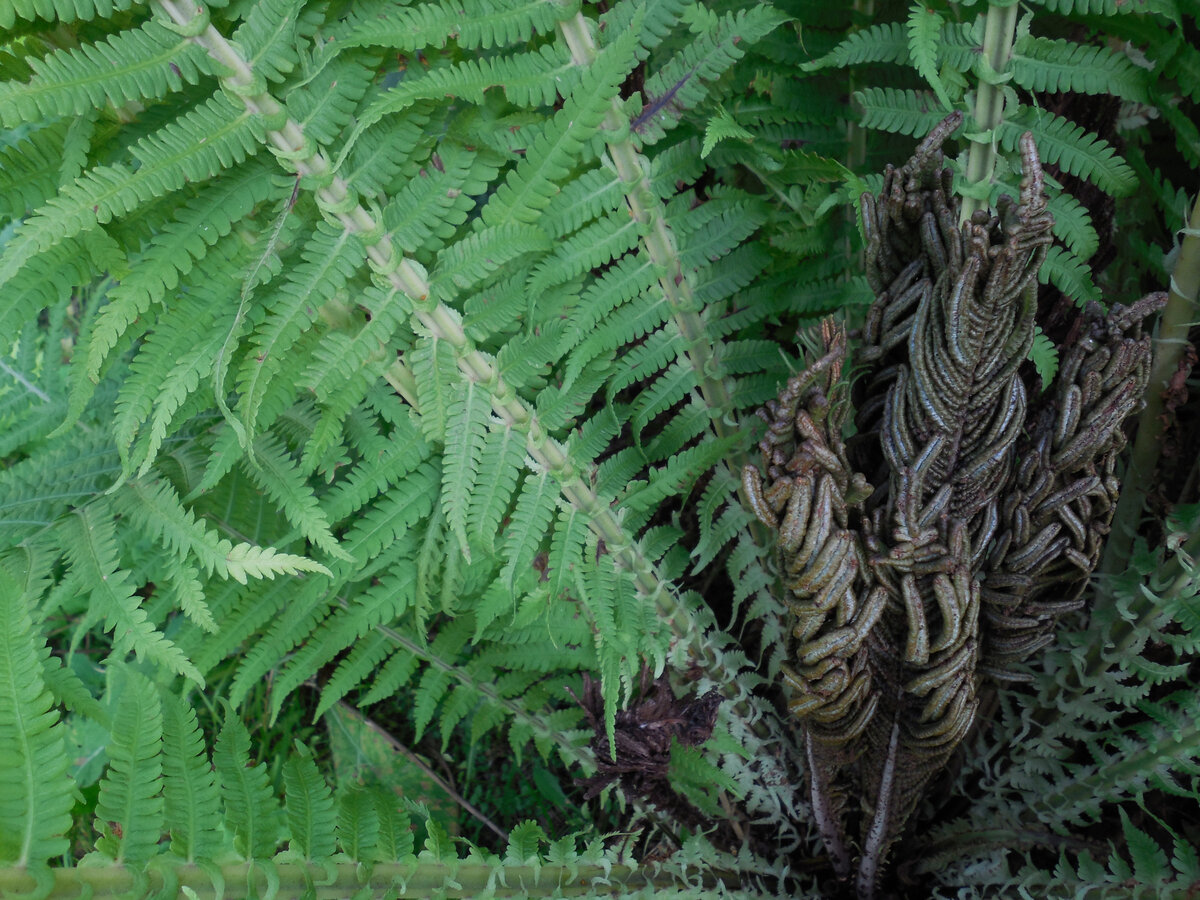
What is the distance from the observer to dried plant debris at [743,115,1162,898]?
75 cm

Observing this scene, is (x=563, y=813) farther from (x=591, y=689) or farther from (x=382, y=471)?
(x=382, y=471)

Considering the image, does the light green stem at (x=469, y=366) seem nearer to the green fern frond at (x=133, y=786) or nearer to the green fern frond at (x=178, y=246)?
the green fern frond at (x=178, y=246)

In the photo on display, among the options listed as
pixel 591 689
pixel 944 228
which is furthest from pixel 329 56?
pixel 591 689

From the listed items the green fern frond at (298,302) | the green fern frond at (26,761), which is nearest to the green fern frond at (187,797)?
the green fern frond at (26,761)

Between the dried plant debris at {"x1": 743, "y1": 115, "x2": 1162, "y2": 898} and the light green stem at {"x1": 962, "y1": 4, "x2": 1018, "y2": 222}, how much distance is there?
0.38ft

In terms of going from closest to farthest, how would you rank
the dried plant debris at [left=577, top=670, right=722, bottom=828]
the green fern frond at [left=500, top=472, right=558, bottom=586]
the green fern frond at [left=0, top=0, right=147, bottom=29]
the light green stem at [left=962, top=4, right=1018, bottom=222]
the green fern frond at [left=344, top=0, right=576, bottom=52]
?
the green fern frond at [left=0, top=0, right=147, bottom=29] → the green fern frond at [left=344, top=0, right=576, bottom=52] → the light green stem at [left=962, top=4, right=1018, bottom=222] → the green fern frond at [left=500, top=472, right=558, bottom=586] → the dried plant debris at [left=577, top=670, right=722, bottom=828]

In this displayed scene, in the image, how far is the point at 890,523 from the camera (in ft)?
2.81

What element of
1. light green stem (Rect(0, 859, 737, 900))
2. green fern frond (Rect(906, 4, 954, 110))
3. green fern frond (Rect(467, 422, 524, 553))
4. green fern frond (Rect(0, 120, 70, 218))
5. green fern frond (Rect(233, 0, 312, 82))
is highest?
green fern frond (Rect(0, 120, 70, 218))

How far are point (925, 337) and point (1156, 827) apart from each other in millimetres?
965

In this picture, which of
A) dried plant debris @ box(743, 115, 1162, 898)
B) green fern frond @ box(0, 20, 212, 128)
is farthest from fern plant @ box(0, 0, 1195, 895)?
dried plant debris @ box(743, 115, 1162, 898)

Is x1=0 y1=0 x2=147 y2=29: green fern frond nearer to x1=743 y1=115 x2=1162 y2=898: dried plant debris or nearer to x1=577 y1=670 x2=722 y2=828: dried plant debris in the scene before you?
x1=743 y1=115 x2=1162 y2=898: dried plant debris

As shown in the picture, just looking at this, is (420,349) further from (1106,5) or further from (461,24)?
(1106,5)

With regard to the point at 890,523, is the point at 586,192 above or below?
above

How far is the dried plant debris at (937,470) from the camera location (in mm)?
747
